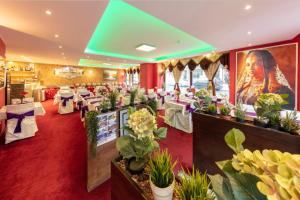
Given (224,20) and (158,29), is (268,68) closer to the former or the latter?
(224,20)

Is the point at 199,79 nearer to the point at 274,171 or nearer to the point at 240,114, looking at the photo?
the point at 240,114

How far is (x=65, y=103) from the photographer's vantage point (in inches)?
234

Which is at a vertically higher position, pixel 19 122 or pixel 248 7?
pixel 248 7

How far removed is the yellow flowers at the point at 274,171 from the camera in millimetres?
307

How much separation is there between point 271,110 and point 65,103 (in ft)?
21.8

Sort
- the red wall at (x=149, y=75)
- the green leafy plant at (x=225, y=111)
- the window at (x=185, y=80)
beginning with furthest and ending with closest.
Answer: the red wall at (x=149, y=75) → the window at (x=185, y=80) → the green leafy plant at (x=225, y=111)

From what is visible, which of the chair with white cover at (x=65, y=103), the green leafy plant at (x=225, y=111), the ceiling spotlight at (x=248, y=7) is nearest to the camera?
the green leafy plant at (x=225, y=111)

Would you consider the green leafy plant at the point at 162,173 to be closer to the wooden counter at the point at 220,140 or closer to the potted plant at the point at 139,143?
the potted plant at the point at 139,143

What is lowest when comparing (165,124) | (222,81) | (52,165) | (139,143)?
(52,165)

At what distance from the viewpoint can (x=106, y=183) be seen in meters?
2.11

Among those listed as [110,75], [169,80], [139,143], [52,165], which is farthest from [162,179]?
[110,75]

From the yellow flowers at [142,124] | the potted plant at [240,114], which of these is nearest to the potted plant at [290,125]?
the potted plant at [240,114]

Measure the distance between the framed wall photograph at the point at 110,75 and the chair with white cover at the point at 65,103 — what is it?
7.81m

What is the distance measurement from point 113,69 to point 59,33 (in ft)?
A: 36.2
